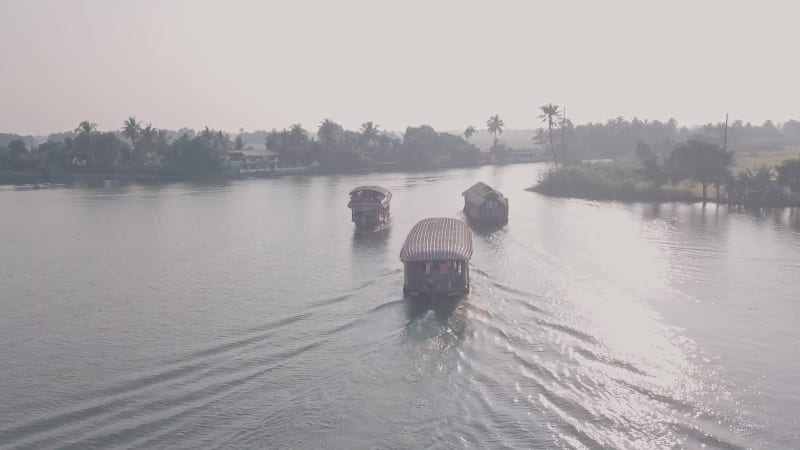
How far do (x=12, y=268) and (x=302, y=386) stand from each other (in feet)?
109

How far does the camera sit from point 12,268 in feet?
153

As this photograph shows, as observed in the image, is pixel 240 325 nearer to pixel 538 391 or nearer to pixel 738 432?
pixel 538 391

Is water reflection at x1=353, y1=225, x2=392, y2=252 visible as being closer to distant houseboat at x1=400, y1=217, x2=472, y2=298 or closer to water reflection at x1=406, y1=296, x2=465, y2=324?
distant houseboat at x1=400, y1=217, x2=472, y2=298

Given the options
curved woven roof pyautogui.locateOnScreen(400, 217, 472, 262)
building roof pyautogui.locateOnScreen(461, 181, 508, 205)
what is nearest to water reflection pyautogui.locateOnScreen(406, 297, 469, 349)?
curved woven roof pyautogui.locateOnScreen(400, 217, 472, 262)

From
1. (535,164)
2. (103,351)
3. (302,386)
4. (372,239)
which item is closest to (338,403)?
(302,386)

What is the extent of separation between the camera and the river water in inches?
866

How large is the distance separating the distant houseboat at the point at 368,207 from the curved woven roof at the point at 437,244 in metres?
19.2

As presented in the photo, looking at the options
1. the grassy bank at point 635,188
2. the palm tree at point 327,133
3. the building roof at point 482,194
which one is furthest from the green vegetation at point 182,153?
the building roof at point 482,194

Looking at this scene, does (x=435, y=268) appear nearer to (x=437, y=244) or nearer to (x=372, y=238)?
(x=437, y=244)

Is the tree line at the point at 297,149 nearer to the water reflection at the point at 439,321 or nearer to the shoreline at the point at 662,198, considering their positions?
the shoreline at the point at 662,198

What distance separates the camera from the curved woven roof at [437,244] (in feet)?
117

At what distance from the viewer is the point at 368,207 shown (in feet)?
210

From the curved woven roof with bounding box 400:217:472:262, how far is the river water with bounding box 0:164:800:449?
9.67 ft

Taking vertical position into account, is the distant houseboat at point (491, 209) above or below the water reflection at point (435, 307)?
above
